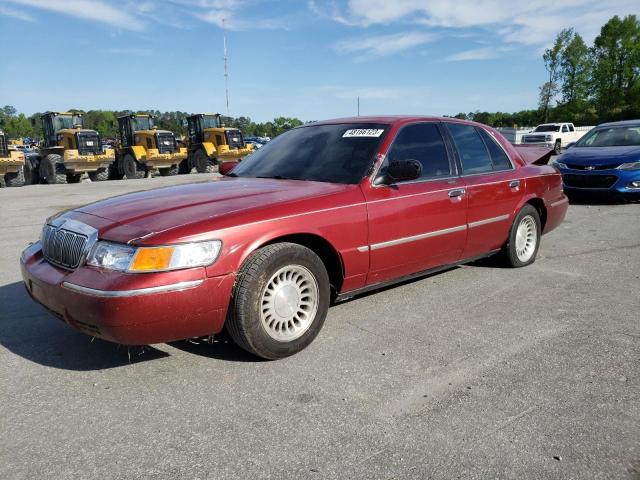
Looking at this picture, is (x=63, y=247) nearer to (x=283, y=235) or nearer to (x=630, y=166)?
(x=283, y=235)

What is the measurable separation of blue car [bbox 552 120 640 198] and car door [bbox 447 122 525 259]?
Result: 16.5 ft

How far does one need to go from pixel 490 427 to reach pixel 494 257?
3.21m

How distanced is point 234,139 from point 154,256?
72.4 feet

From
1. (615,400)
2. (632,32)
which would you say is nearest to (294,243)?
(615,400)

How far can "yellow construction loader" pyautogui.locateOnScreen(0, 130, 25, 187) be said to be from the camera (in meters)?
18.7

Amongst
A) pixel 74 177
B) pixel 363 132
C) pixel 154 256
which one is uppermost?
pixel 363 132

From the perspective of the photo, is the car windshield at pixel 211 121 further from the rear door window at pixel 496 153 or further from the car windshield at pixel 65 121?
the rear door window at pixel 496 153

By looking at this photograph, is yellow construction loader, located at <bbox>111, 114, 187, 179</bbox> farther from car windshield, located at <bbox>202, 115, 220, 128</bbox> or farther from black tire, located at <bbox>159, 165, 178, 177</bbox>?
car windshield, located at <bbox>202, 115, 220, 128</bbox>

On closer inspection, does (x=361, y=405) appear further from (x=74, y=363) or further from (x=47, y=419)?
(x=74, y=363)

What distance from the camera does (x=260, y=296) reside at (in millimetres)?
3184

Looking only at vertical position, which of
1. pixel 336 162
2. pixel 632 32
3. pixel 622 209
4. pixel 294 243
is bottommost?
pixel 622 209

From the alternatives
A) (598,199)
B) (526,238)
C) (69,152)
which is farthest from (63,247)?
(69,152)

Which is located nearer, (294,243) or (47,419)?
(47,419)

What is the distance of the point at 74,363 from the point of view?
3.35 m
